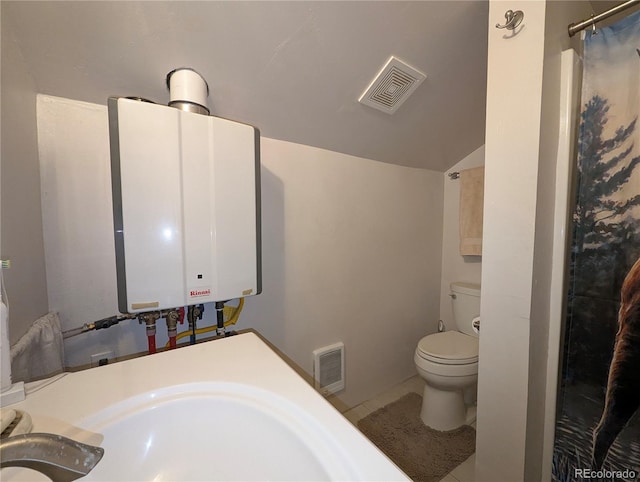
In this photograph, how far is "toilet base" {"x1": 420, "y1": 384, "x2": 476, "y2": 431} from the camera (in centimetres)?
151

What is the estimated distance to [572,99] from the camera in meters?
0.93

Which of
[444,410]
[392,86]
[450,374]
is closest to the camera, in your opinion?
[392,86]

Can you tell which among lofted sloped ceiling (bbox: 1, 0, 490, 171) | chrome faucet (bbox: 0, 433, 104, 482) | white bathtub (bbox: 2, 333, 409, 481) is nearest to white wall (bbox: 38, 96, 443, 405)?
lofted sloped ceiling (bbox: 1, 0, 490, 171)

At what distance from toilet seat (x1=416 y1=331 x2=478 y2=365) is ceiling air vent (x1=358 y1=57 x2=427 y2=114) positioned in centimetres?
138

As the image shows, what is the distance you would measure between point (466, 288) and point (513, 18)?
1.52m

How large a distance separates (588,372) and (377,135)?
1391 millimetres

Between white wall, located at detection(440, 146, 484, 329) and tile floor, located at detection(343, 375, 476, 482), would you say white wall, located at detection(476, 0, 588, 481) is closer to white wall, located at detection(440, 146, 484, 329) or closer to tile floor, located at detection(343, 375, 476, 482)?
tile floor, located at detection(343, 375, 476, 482)

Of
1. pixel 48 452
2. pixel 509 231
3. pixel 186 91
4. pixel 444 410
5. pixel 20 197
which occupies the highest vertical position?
pixel 186 91

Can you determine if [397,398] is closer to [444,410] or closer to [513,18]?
[444,410]

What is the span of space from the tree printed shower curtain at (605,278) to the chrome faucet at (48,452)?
1.42 m

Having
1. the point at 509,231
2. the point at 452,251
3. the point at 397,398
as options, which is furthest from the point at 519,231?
the point at 397,398

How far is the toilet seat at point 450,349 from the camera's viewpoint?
55.7 inches

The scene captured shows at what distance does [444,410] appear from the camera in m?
1.51

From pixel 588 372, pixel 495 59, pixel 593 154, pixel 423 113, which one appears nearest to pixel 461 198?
pixel 423 113
